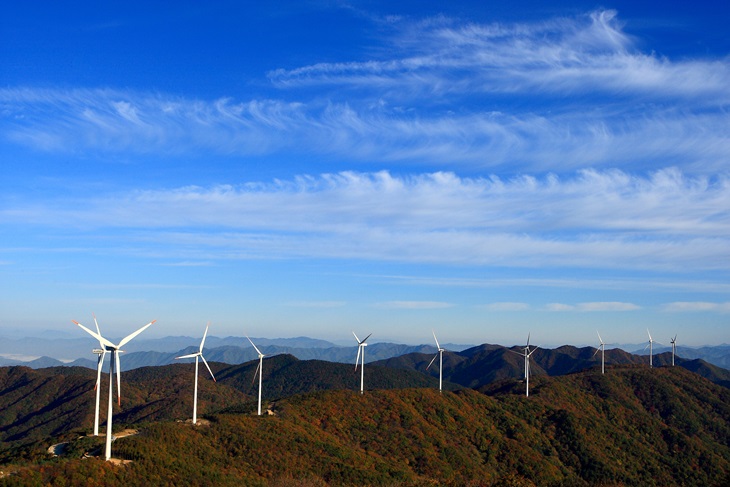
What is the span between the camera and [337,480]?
101062 mm

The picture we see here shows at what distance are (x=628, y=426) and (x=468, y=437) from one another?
6616 centimetres

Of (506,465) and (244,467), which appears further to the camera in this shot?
(506,465)

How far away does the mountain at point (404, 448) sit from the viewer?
87.8 m

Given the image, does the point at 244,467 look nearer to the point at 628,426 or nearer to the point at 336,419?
the point at 336,419

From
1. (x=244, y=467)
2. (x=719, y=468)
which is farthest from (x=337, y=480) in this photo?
(x=719, y=468)

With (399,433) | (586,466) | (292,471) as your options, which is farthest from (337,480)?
(586,466)

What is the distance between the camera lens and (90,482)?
7388cm

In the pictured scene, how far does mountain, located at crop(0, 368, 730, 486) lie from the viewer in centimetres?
8775

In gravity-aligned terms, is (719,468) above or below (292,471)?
below

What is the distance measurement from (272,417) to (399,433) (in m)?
→ 28.8

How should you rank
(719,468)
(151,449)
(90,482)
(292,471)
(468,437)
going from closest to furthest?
(90,482)
(151,449)
(292,471)
(468,437)
(719,468)

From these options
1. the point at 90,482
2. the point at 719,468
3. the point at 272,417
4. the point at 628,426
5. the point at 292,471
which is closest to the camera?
the point at 90,482

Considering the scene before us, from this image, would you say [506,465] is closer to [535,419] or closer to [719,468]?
[535,419]

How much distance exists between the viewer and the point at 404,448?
129750 millimetres
